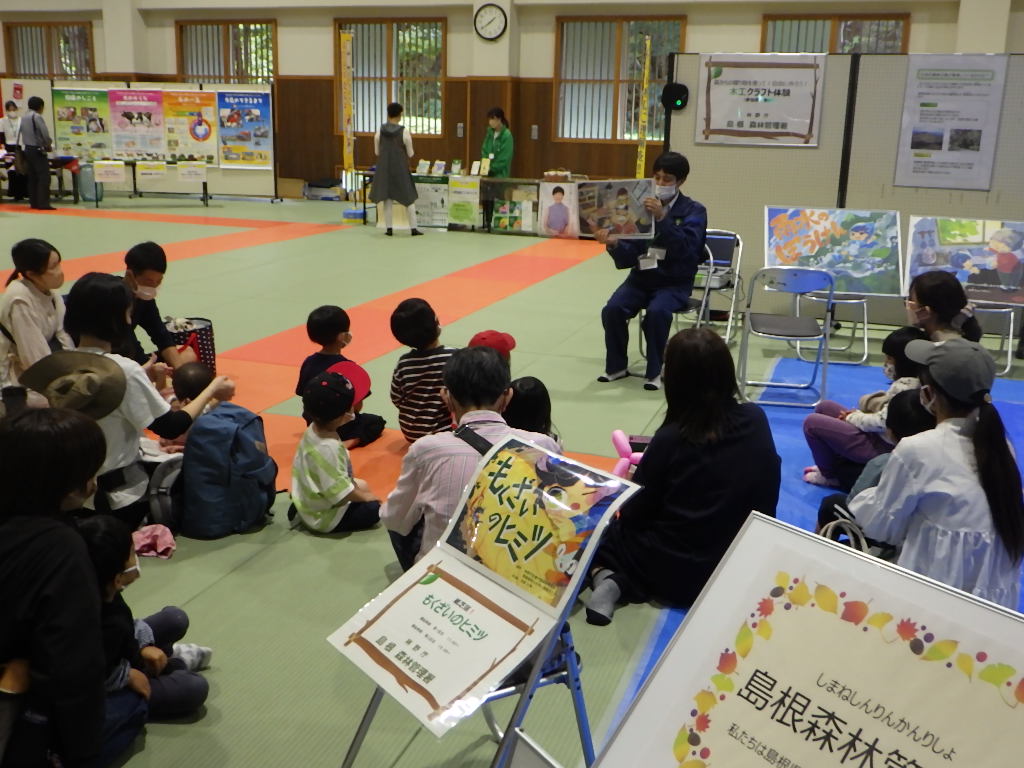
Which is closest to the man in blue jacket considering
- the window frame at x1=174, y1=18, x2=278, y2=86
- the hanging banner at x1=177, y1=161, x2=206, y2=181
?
the hanging banner at x1=177, y1=161, x2=206, y2=181

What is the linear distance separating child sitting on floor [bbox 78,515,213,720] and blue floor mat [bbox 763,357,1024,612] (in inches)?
94.2

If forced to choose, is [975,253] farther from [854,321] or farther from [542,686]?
[542,686]

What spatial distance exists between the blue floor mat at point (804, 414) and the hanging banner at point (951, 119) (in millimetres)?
1742

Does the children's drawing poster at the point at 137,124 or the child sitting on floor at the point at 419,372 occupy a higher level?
the children's drawing poster at the point at 137,124

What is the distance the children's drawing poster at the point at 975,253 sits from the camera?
635 cm

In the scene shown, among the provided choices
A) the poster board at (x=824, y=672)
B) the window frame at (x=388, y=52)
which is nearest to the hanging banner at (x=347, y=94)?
the window frame at (x=388, y=52)

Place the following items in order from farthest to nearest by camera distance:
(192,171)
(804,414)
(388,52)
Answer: (388,52) → (192,171) → (804,414)

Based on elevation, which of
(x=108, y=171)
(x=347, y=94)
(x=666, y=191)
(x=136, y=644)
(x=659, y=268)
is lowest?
(x=136, y=644)

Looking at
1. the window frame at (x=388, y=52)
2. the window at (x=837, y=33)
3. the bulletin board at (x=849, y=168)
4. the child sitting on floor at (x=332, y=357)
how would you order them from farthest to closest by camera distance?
the window frame at (x=388, y=52) → the window at (x=837, y=33) → the bulletin board at (x=849, y=168) → the child sitting on floor at (x=332, y=357)

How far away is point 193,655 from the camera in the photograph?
2.70 meters

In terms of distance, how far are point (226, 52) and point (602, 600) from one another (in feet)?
54.4

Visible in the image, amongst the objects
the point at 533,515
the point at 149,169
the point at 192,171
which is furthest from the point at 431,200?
the point at 533,515

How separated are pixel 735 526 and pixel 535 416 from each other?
831mm

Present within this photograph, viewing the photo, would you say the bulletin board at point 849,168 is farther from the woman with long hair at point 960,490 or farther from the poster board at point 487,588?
the poster board at point 487,588
